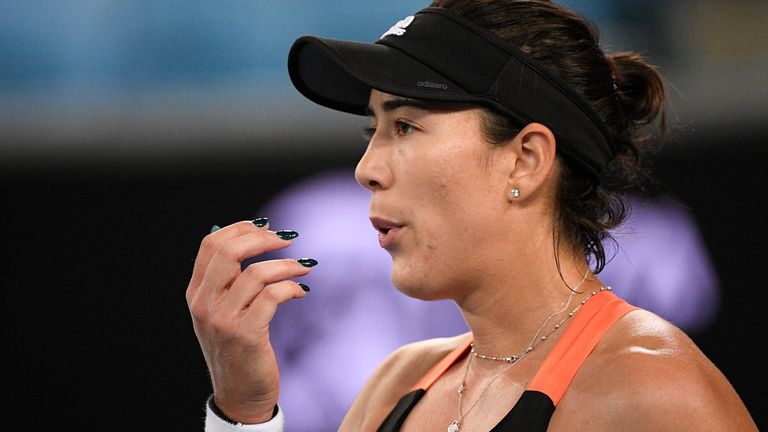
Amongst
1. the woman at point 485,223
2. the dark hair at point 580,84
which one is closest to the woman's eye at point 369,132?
the woman at point 485,223

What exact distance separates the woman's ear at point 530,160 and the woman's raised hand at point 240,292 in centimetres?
37

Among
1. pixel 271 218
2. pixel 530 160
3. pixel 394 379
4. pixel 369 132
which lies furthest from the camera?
pixel 271 218

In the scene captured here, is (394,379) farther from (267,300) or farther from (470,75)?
(470,75)

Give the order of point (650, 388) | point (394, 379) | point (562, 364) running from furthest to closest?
point (394, 379) < point (562, 364) < point (650, 388)

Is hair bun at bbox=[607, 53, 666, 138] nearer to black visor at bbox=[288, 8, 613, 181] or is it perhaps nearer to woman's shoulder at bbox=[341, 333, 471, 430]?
black visor at bbox=[288, 8, 613, 181]

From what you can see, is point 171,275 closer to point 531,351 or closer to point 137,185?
point 137,185

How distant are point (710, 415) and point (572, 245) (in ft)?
1.53

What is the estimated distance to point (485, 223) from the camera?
1.74 m

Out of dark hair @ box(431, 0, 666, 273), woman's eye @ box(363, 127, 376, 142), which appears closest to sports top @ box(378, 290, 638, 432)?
dark hair @ box(431, 0, 666, 273)

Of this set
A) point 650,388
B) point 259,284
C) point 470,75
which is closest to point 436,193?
point 470,75

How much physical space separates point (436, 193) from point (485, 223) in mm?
99

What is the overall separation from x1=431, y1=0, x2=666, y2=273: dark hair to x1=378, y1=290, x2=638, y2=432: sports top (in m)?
0.13

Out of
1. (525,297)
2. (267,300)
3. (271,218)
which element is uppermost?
(271,218)

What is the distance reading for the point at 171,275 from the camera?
3.32 m
